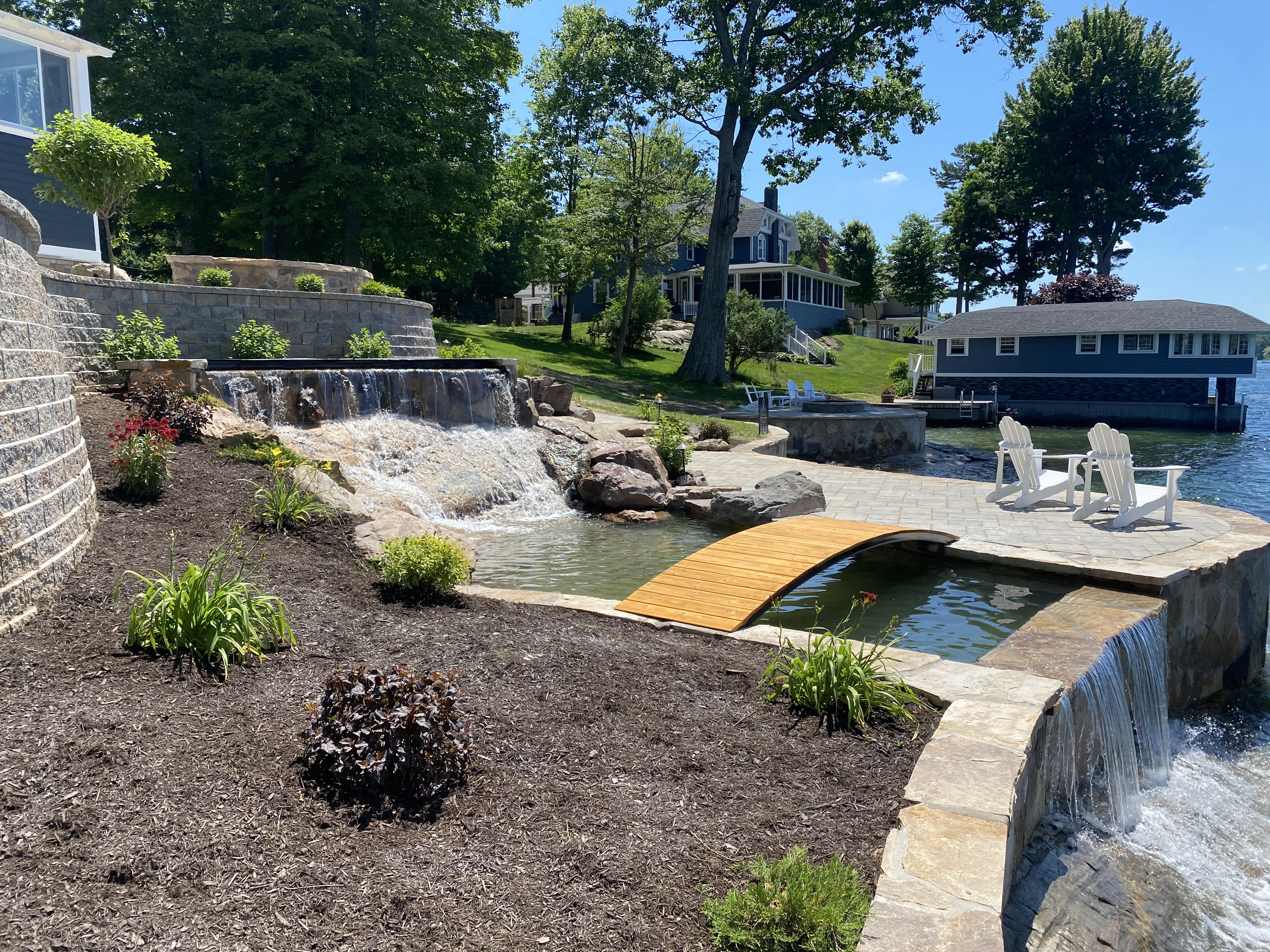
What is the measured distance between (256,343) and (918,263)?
5242 centimetres

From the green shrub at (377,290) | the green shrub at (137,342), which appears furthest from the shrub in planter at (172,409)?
the green shrub at (377,290)

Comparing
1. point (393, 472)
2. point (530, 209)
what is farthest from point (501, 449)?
point (530, 209)

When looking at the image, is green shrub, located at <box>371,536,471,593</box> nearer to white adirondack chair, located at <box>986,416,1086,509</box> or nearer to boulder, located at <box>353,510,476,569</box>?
boulder, located at <box>353,510,476,569</box>

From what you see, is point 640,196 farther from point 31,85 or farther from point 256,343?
point 256,343

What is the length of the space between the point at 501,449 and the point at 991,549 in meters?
7.69

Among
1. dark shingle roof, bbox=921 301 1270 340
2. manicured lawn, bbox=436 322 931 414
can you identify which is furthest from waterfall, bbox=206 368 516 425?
→ dark shingle roof, bbox=921 301 1270 340

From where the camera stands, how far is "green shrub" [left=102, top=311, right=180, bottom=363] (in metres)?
10.7

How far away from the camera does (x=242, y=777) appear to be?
3.36 metres

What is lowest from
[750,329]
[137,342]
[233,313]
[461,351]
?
[137,342]

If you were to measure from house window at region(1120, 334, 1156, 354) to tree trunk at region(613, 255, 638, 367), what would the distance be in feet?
66.4

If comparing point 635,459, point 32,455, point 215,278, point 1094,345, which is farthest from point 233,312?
point 1094,345

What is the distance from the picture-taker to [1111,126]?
43969mm

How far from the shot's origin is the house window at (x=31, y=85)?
15.3m

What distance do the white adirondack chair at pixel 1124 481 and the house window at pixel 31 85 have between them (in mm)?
17999
